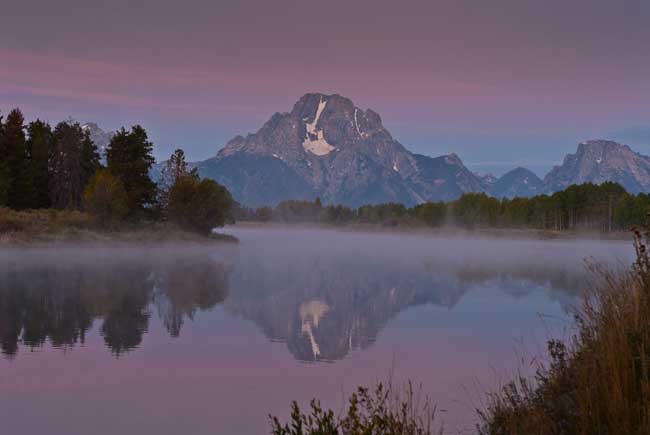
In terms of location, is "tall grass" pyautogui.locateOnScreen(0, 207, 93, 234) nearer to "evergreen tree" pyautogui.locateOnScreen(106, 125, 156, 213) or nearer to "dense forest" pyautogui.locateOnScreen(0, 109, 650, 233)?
"dense forest" pyautogui.locateOnScreen(0, 109, 650, 233)

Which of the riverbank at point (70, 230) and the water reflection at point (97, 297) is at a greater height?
the riverbank at point (70, 230)

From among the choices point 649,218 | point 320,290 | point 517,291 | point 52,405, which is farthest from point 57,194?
point 649,218

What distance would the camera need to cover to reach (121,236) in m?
71.4

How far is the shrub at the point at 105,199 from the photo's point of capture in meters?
66.4

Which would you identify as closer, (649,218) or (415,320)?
(649,218)

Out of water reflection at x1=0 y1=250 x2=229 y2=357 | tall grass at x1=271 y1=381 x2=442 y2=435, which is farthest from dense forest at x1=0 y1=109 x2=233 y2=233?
tall grass at x1=271 y1=381 x2=442 y2=435

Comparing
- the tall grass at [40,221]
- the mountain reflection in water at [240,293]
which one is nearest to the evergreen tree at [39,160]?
the tall grass at [40,221]

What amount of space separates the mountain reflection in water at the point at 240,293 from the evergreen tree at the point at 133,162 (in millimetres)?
22187

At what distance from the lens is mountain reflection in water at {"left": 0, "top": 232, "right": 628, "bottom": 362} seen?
19934mm

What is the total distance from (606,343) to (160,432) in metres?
7.89

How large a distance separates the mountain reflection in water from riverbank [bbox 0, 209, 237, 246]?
443cm

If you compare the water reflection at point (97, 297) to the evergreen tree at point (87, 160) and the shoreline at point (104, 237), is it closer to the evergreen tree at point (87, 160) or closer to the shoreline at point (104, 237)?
the shoreline at point (104, 237)

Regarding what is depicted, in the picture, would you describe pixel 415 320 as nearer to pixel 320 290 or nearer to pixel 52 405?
pixel 320 290

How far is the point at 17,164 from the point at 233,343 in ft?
224
